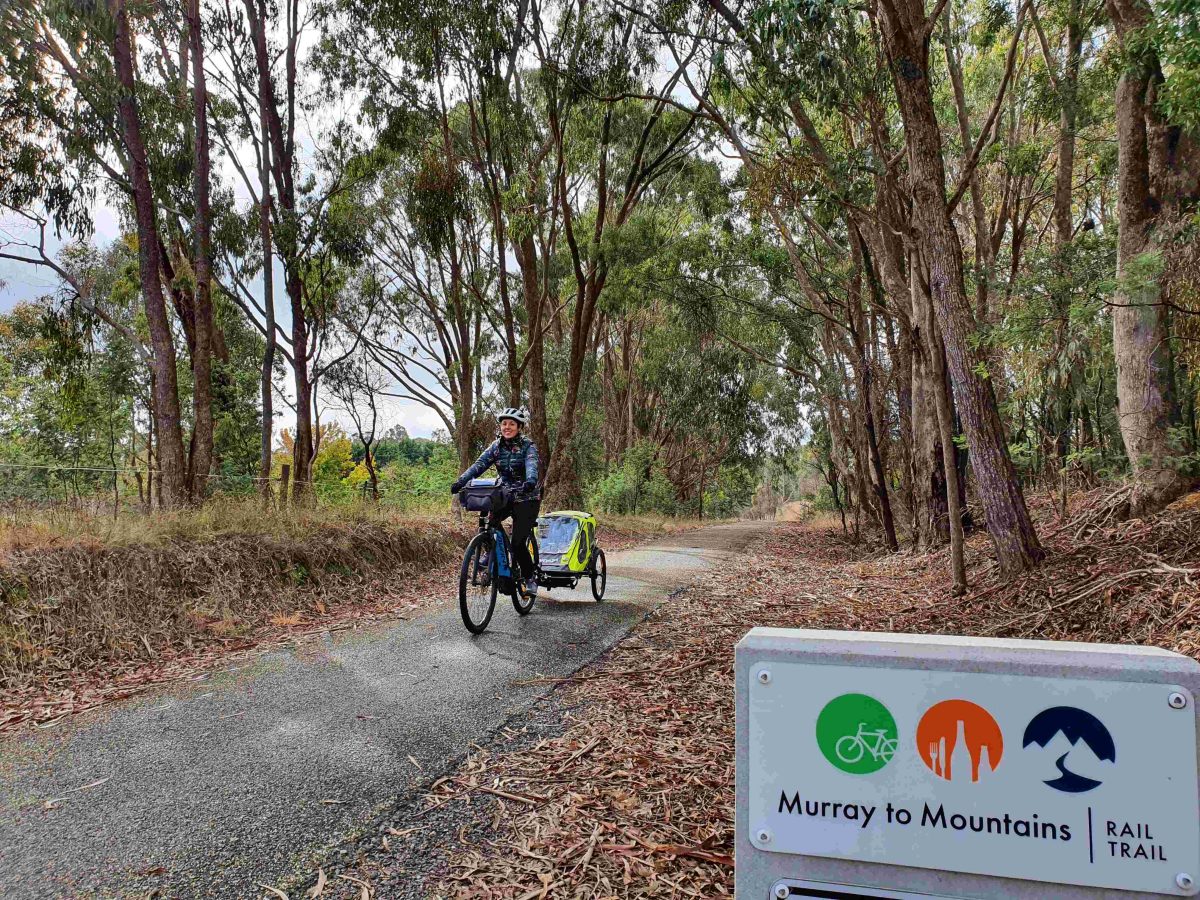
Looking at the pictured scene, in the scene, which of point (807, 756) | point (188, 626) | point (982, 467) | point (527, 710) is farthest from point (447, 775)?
point (982, 467)

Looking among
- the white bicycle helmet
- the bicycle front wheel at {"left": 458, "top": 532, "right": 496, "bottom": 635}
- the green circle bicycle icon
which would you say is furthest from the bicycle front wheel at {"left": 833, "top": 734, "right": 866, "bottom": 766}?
the white bicycle helmet

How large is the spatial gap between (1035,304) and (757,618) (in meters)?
3.84

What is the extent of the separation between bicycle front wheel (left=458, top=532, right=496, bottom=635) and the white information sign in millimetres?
4563

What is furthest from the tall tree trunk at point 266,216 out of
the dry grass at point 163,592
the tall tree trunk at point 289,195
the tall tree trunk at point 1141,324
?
the tall tree trunk at point 1141,324

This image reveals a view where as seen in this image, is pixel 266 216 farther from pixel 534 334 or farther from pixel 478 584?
pixel 478 584

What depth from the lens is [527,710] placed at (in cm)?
397

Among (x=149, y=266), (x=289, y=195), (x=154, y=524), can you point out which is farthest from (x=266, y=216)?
(x=154, y=524)

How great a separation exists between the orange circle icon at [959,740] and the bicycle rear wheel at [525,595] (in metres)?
5.27

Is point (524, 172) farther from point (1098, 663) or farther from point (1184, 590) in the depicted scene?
point (1098, 663)

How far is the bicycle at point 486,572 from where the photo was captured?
5707 mm

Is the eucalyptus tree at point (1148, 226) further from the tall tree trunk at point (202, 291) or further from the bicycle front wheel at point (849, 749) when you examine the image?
the tall tree trunk at point (202, 291)

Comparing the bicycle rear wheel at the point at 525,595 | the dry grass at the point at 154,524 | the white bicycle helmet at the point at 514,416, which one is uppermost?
the white bicycle helmet at the point at 514,416

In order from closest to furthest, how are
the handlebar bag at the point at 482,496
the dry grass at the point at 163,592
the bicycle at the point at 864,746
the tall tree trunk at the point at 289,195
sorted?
the bicycle at the point at 864,746 < the dry grass at the point at 163,592 < the handlebar bag at the point at 482,496 < the tall tree trunk at the point at 289,195

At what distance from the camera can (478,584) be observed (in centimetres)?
589
